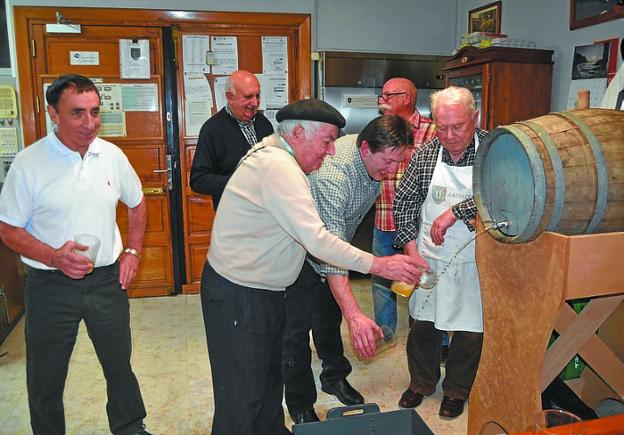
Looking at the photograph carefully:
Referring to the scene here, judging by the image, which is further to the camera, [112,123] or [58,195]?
[112,123]

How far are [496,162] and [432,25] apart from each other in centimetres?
324

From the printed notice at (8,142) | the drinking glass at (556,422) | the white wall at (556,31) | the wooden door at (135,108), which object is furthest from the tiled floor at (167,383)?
the white wall at (556,31)

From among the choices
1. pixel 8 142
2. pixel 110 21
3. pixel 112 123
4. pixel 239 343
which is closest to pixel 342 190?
pixel 239 343

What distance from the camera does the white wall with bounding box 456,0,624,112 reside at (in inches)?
123

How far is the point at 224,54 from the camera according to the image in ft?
14.1

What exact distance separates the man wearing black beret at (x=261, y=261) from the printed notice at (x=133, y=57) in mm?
2813

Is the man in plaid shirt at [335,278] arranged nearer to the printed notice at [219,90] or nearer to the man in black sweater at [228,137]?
the man in black sweater at [228,137]

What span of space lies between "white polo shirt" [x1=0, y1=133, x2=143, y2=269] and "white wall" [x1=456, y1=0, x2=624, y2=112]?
8.98 feet

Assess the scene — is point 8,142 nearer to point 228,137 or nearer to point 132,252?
point 228,137

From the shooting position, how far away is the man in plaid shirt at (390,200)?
3.06 meters

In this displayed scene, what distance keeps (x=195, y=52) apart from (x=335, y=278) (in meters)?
2.95

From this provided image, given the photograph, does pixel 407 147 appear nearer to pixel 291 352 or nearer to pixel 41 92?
pixel 291 352

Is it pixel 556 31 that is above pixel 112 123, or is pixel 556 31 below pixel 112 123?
above

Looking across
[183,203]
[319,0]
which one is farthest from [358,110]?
[183,203]
